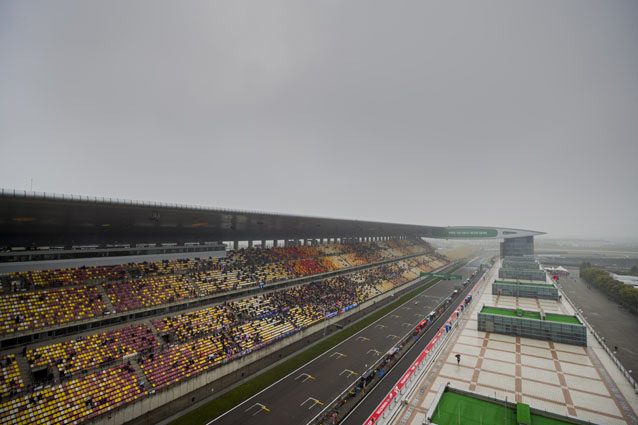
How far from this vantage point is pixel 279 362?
31688 mm

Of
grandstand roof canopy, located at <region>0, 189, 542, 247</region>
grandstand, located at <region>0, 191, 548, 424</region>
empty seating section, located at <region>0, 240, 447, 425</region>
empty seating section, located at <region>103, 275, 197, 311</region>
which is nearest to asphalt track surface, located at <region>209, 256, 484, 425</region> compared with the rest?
grandstand, located at <region>0, 191, 548, 424</region>

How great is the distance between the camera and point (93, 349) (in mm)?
24328

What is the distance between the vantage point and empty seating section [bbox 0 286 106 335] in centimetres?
2295

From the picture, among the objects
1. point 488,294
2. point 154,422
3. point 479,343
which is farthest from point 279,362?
point 488,294

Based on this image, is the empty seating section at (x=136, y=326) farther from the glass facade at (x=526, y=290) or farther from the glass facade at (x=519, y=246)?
the glass facade at (x=519, y=246)

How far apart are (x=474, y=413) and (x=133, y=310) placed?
30344 millimetres

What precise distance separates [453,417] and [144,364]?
2435cm

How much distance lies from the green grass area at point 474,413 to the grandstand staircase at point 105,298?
28869 millimetres

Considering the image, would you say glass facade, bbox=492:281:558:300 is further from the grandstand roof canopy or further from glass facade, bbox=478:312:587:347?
the grandstand roof canopy

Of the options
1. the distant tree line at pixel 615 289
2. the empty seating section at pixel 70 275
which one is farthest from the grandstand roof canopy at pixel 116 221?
the distant tree line at pixel 615 289

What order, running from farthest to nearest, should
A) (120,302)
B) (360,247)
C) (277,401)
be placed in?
1. (360,247)
2. (120,302)
3. (277,401)

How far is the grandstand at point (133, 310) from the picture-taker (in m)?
21.2

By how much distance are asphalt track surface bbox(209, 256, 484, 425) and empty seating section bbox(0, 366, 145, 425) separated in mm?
7221

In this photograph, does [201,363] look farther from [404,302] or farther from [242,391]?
[404,302]
